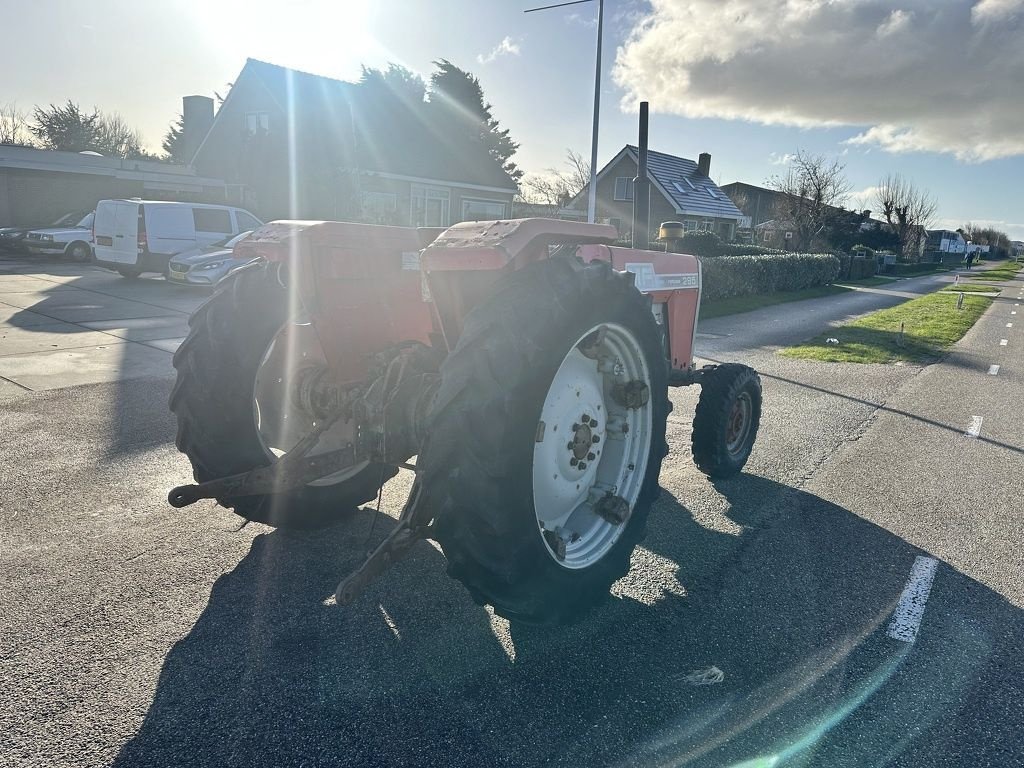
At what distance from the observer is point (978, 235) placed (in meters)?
125

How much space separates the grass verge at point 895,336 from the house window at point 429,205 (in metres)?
18.6

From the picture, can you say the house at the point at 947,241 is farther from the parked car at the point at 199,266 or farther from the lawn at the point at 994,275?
the parked car at the point at 199,266

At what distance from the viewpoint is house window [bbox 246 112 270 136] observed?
28.0 m

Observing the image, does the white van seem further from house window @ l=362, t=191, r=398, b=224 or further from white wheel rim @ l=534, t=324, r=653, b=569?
white wheel rim @ l=534, t=324, r=653, b=569

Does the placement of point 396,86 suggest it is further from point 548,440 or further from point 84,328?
point 548,440

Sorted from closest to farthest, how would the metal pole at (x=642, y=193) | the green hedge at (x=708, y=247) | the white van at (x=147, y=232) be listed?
the metal pole at (x=642, y=193), the white van at (x=147, y=232), the green hedge at (x=708, y=247)

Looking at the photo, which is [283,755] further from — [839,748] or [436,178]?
[436,178]

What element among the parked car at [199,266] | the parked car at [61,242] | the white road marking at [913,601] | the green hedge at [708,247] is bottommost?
the white road marking at [913,601]

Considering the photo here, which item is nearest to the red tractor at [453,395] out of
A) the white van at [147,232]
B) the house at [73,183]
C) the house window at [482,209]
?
the white van at [147,232]

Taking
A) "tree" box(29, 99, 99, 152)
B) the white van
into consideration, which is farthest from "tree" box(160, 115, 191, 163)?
the white van

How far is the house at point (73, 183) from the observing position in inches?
1037

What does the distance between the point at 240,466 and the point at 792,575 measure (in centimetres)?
276

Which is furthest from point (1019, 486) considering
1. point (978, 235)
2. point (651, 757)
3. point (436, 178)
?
point (978, 235)

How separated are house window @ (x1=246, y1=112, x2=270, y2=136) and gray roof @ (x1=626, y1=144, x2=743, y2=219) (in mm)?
19890
